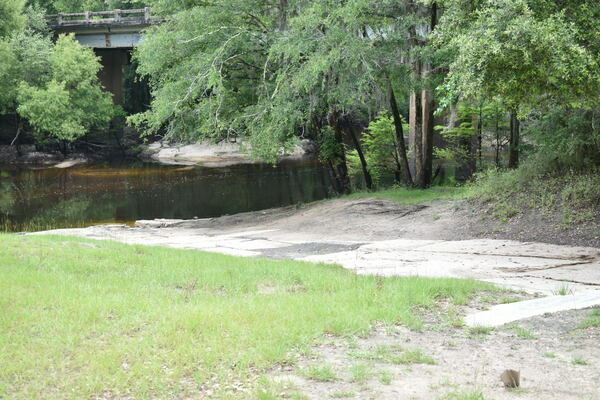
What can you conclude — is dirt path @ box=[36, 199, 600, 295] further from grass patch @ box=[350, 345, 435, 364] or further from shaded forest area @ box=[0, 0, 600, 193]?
grass patch @ box=[350, 345, 435, 364]

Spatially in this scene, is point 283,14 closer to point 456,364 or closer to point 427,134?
point 427,134

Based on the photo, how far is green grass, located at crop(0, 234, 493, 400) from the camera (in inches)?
219

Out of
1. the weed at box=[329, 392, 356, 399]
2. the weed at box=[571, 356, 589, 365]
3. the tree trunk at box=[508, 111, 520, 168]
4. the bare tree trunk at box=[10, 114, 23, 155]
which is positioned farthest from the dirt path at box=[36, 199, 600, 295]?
the bare tree trunk at box=[10, 114, 23, 155]

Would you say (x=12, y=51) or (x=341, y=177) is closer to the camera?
(x=341, y=177)

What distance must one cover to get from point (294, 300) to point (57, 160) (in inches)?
1691

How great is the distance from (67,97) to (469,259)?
120ft

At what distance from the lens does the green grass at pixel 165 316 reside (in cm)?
557

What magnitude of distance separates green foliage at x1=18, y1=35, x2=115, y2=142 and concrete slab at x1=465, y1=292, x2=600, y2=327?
38930 millimetres

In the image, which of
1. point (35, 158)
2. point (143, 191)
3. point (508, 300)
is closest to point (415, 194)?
point (508, 300)

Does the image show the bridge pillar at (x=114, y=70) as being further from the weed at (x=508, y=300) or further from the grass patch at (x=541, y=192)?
the weed at (x=508, y=300)

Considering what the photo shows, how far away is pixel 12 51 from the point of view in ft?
139

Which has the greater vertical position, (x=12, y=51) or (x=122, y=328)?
(x=12, y=51)

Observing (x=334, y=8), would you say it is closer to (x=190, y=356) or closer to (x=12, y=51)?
(x=190, y=356)

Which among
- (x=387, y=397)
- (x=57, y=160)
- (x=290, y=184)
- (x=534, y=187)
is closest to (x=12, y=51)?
(x=57, y=160)
